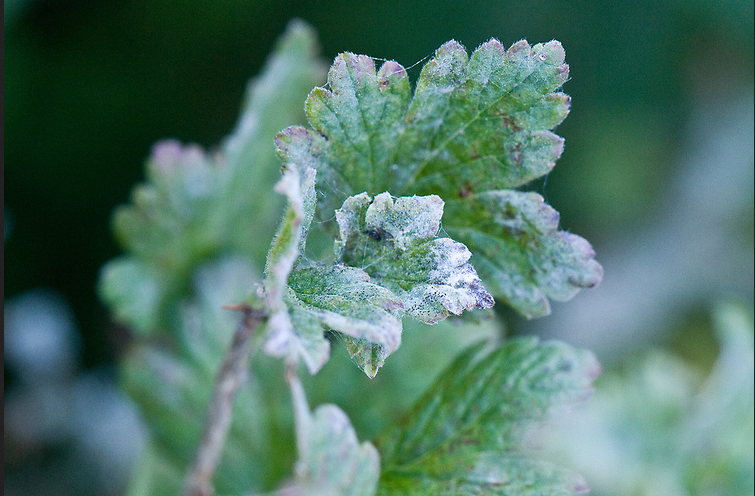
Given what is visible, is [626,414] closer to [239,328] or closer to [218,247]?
[218,247]

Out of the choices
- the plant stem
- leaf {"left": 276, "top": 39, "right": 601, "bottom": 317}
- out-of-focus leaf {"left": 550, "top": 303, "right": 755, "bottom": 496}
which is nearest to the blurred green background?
out-of-focus leaf {"left": 550, "top": 303, "right": 755, "bottom": 496}

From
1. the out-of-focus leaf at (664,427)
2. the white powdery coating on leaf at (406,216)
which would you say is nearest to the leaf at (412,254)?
the white powdery coating on leaf at (406,216)

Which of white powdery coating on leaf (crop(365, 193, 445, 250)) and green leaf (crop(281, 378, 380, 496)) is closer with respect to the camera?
white powdery coating on leaf (crop(365, 193, 445, 250))

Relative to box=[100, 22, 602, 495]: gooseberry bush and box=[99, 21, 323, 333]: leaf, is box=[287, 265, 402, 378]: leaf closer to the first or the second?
box=[100, 22, 602, 495]: gooseberry bush

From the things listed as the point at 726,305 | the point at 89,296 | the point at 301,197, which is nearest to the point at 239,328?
the point at 301,197

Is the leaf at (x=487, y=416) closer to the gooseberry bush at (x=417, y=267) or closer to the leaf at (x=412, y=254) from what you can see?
the gooseberry bush at (x=417, y=267)

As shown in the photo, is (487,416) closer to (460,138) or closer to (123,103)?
(460,138)

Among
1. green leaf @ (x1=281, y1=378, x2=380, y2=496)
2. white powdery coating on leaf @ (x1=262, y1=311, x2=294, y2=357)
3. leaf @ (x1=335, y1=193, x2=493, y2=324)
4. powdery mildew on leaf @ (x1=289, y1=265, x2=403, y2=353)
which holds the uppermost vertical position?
leaf @ (x1=335, y1=193, x2=493, y2=324)
